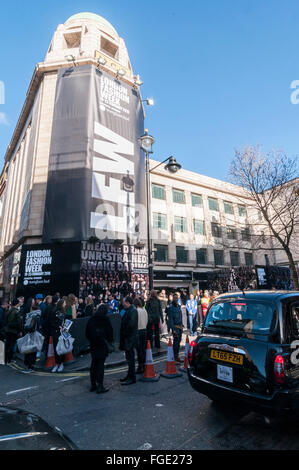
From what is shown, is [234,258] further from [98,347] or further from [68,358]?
[98,347]

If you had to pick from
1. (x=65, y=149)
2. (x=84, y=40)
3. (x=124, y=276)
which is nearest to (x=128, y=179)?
(x=65, y=149)

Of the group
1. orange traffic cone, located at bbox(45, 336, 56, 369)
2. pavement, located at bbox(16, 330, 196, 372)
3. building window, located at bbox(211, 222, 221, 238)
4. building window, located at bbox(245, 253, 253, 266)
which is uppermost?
building window, located at bbox(211, 222, 221, 238)

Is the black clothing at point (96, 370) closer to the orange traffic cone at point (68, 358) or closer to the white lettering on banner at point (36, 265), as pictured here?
the orange traffic cone at point (68, 358)

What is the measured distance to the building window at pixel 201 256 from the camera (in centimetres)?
2902

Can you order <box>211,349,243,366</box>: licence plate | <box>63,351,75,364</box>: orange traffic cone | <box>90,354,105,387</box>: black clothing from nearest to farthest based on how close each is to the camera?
<box>211,349,243,366</box>: licence plate < <box>90,354,105,387</box>: black clothing < <box>63,351,75,364</box>: orange traffic cone

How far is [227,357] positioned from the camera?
3363mm

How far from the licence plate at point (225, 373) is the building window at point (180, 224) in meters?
24.7

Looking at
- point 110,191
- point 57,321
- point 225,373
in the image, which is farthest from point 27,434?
point 110,191

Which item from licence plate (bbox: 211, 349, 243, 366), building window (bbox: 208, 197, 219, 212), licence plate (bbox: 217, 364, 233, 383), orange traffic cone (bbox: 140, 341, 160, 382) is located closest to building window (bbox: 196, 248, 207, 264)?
building window (bbox: 208, 197, 219, 212)

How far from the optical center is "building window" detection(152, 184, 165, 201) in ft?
90.5

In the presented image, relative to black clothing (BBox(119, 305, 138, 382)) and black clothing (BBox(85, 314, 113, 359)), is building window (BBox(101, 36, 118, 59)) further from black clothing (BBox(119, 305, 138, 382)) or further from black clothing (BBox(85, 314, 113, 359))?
black clothing (BBox(85, 314, 113, 359))

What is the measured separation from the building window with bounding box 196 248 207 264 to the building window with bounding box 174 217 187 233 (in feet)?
10.6

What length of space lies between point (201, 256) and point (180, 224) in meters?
4.74

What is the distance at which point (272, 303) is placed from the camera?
133 inches
